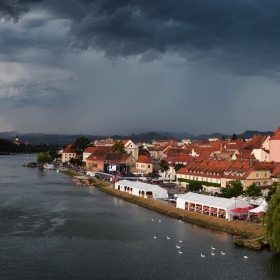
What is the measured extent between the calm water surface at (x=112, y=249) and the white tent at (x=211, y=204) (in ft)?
5.89

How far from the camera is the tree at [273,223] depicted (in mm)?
16766

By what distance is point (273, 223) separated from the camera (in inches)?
673

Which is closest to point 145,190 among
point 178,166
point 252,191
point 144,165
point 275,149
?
point 252,191

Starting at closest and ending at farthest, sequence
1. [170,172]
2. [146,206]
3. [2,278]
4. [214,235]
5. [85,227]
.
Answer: [2,278] < [214,235] < [85,227] < [146,206] < [170,172]

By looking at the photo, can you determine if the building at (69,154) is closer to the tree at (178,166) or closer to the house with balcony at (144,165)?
the house with balcony at (144,165)

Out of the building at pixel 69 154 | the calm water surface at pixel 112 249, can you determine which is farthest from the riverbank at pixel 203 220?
the building at pixel 69 154

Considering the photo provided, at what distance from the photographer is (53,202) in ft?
101

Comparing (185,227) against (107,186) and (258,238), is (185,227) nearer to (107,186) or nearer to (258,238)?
(258,238)

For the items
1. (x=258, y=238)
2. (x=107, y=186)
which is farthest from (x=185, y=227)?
(x=107, y=186)

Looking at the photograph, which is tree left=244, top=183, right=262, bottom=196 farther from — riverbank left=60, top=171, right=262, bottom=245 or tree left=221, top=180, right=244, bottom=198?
riverbank left=60, top=171, right=262, bottom=245

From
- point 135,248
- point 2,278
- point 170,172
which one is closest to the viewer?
point 2,278

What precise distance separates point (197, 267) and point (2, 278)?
22.6ft

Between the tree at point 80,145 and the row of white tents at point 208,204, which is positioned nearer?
the row of white tents at point 208,204

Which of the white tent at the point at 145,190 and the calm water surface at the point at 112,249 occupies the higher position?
the white tent at the point at 145,190
